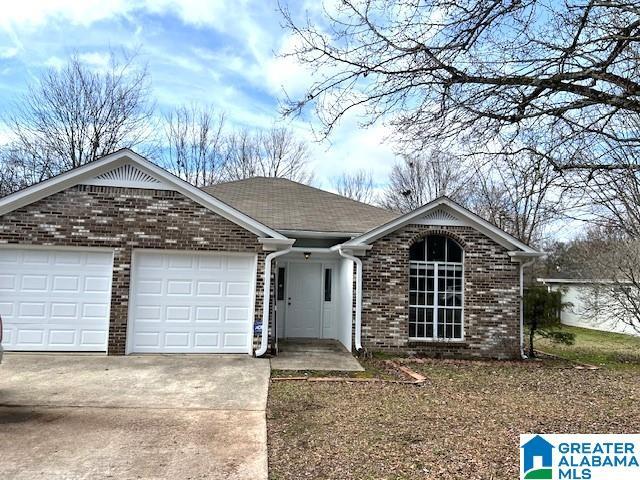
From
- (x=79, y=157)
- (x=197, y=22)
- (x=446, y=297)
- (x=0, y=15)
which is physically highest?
(x=79, y=157)

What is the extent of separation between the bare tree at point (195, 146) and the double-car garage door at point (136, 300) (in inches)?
668

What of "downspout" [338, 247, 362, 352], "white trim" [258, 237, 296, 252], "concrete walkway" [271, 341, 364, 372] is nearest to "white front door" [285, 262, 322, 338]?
"concrete walkway" [271, 341, 364, 372]

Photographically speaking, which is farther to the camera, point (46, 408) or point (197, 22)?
point (197, 22)

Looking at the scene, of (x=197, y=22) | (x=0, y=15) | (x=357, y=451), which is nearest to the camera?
(x=357, y=451)

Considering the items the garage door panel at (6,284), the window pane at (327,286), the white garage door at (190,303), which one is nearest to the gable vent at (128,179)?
the white garage door at (190,303)

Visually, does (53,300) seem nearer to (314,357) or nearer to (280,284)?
(280,284)

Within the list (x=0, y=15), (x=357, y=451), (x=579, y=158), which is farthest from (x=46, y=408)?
(x=579, y=158)

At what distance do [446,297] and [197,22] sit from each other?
787 cm

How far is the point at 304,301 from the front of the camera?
12.7 meters

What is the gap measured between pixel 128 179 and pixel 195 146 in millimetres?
17349

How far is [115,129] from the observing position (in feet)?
77.2

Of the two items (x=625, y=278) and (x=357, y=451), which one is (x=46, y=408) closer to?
(x=357, y=451)

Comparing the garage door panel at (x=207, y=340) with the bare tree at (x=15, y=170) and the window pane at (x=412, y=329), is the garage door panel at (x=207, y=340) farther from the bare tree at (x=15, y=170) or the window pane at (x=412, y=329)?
the bare tree at (x=15, y=170)

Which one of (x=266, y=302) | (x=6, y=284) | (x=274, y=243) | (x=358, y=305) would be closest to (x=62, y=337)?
(x=6, y=284)
